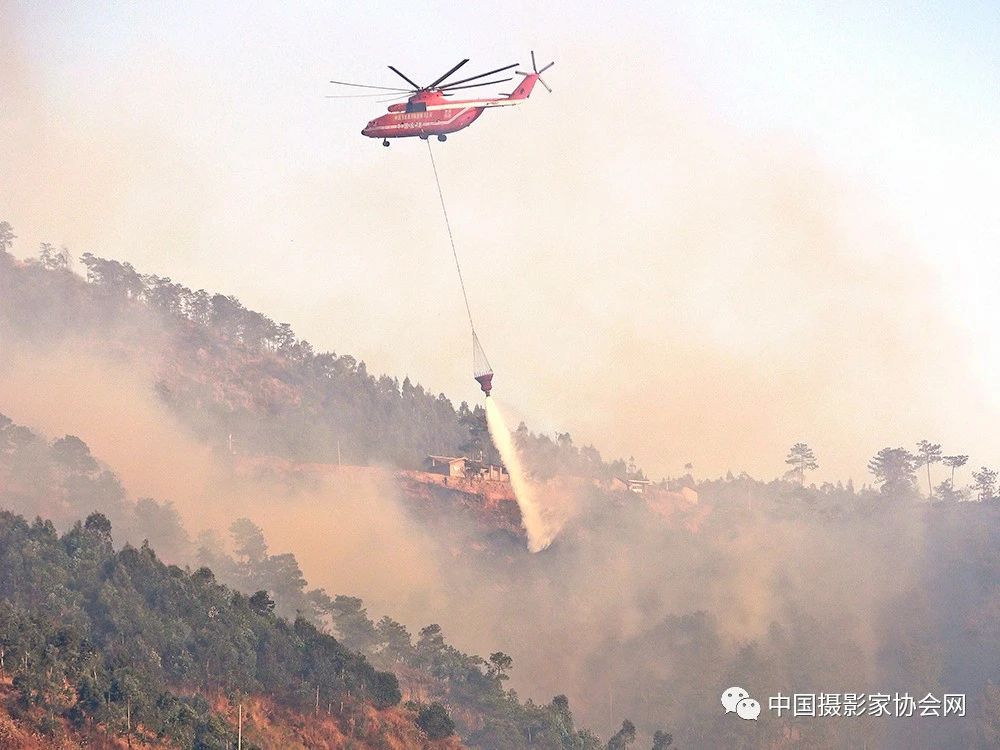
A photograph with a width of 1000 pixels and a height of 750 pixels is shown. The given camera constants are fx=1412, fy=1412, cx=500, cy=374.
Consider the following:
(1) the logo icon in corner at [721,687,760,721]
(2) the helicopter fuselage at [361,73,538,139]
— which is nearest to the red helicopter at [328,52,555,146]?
(2) the helicopter fuselage at [361,73,538,139]

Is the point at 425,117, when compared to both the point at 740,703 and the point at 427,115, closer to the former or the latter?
the point at 427,115

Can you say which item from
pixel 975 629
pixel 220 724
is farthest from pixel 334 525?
pixel 220 724

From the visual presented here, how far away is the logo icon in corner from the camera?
142250 mm

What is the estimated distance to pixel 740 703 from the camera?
14438 centimetres

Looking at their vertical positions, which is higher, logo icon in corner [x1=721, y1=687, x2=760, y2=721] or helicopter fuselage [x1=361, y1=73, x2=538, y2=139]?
helicopter fuselage [x1=361, y1=73, x2=538, y2=139]

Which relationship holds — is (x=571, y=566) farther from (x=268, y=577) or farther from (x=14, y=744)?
(x=14, y=744)

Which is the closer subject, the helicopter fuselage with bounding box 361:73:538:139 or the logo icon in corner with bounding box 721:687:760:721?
the helicopter fuselage with bounding box 361:73:538:139

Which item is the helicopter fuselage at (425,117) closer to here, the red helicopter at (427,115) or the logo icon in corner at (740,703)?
the red helicopter at (427,115)

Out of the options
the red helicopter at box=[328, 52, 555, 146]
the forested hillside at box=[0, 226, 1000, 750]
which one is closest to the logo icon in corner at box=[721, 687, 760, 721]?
the forested hillside at box=[0, 226, 1000, 750]

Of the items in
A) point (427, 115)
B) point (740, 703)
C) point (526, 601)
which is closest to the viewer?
point (427, 115)

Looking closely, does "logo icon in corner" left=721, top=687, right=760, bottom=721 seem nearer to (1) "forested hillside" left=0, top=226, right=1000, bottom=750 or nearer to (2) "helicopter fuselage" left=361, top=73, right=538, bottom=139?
(1) "forested hillside" left=0, top=226, right=1000, bottom=750

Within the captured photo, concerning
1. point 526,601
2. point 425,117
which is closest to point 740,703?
point 526,601

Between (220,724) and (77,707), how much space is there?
818 centimetres

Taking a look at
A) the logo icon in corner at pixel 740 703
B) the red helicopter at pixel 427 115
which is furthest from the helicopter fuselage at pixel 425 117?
the logo icon in corner at pixel 740 703
